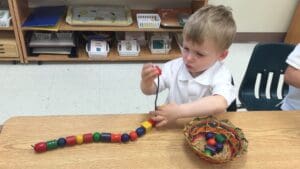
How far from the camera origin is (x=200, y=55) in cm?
88

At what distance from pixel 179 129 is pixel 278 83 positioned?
77 centimetres

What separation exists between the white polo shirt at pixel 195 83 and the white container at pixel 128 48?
4.22ft

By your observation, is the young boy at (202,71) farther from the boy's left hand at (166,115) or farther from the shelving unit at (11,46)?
the shelving unit at (11,46)

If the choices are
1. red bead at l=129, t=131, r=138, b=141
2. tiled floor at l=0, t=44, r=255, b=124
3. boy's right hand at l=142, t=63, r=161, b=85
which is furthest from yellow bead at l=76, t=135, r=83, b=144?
tiled floor at l=0, t=44, r=255, b=124

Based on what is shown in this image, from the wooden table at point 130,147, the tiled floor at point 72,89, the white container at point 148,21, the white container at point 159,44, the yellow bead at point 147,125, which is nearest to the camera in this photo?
the wooden table at point 130,147

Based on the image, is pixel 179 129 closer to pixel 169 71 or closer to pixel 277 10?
pixel 169 71

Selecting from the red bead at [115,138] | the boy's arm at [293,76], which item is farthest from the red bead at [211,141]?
the boy's arm at [293,76]

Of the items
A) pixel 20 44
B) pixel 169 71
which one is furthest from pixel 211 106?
pixel 20 44

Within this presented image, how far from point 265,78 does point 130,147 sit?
84 centimetres

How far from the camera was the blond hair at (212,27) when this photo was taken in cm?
84

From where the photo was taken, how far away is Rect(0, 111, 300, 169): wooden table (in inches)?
27.3

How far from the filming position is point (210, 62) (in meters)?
0.92

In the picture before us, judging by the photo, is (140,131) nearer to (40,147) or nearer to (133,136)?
(133,136)

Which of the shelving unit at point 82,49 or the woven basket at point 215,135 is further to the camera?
the shelving unit at point 82,49
